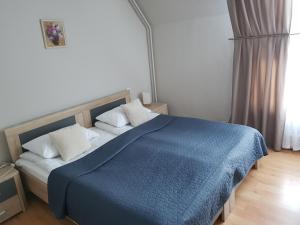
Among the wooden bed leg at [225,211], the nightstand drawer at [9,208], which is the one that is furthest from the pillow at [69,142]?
the wooden bed leg at [225,211]

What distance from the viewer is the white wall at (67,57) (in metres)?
2.50

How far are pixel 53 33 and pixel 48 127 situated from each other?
3.55ft

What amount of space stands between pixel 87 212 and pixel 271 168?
2.08 m

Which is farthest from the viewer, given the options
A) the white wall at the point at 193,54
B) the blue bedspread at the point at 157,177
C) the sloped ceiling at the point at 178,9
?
the white wall at the point at 193,54

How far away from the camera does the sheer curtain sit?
2.73 meters

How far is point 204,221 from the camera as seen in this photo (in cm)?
168

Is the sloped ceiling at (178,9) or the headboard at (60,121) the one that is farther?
the sloped ceiling at (178,9)

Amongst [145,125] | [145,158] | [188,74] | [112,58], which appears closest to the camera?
[145,158]

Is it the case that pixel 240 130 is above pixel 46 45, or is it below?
below

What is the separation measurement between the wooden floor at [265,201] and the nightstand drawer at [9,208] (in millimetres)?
64

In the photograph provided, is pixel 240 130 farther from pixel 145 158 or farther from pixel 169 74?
pixel 169 74

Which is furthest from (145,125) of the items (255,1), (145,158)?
(255,1)

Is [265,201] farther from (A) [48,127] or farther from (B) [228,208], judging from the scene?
(A) [48,127]

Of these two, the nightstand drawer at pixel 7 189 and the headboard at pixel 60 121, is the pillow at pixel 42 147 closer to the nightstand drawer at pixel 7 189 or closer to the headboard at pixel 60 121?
the headboard at pixel 60 121
